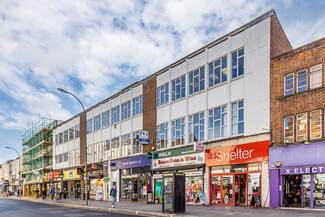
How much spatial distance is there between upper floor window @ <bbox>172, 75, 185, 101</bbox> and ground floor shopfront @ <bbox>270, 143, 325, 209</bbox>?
9987 mm

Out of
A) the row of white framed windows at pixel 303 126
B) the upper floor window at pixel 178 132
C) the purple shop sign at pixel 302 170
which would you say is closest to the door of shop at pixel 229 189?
the purple shop sign at pixel 302 170

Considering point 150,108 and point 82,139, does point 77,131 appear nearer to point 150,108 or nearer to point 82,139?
point 82,139

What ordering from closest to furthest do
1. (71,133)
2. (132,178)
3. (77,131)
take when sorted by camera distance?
(132,178) < (77,131) < (71,133)

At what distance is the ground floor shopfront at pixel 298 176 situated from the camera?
15680 mm

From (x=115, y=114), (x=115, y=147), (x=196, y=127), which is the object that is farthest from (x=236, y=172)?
(x=115, y=114)

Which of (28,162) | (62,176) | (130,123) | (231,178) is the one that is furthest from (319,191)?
(28,162)

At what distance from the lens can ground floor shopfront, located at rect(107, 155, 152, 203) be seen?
A: 28594 mm

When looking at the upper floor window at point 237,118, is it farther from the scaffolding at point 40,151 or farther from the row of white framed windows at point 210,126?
the scaffolding at point 40,151

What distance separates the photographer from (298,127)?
17.0 m

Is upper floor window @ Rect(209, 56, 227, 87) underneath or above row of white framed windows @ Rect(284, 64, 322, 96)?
above

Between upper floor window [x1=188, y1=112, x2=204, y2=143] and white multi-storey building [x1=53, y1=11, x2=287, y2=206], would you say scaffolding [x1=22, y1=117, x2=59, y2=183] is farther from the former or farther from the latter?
upper floor window [x1=188, y1=112, x2=204, y2=143]

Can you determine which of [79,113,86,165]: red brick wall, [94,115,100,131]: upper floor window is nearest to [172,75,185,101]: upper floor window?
[94,115,100,131]: upper floor window

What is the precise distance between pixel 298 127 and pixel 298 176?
2683 millimetres

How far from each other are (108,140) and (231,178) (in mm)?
19056
